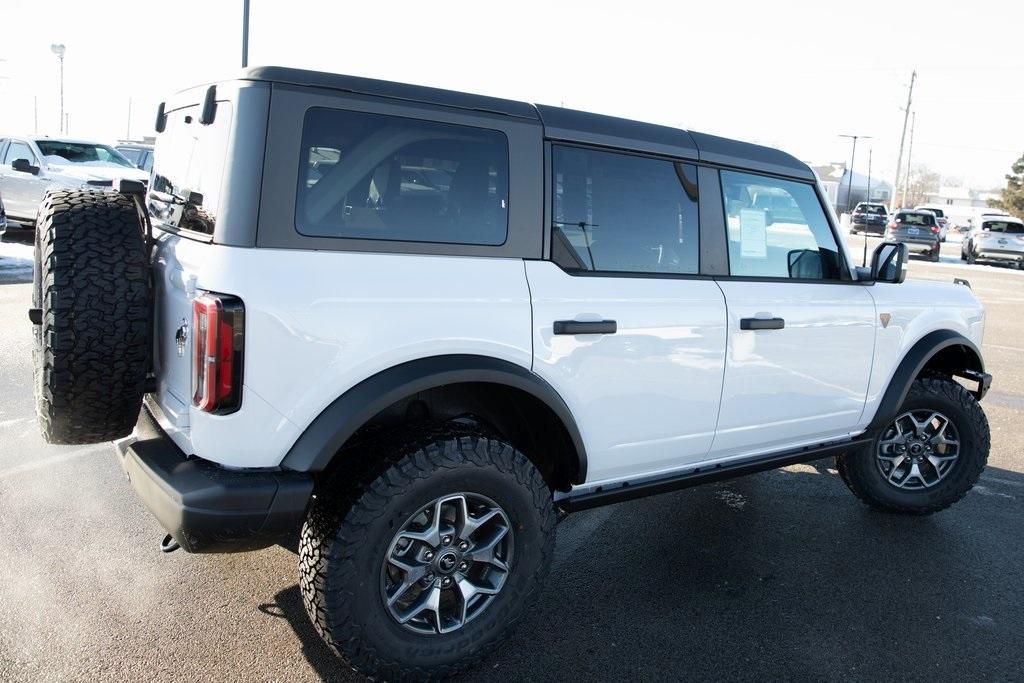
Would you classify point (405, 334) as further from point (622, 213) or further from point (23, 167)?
point (23, 167)

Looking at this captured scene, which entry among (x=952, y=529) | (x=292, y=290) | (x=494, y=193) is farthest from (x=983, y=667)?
(x=292, y=290)

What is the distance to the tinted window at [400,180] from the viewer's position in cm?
261

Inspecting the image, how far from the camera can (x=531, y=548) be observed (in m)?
2.97

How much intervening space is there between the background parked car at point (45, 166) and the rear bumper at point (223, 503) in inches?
510

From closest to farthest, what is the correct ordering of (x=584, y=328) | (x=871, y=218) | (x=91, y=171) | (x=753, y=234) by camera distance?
(x=584, y=328), (x=753, y=234), (x=91, y=171), (x=871, y=218)

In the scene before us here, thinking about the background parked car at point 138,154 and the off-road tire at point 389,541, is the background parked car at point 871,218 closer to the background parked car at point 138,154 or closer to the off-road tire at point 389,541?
the background parked car at point 138,154

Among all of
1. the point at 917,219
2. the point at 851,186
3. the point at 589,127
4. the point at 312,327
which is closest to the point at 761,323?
the point at 589,127

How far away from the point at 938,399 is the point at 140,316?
3.97 m

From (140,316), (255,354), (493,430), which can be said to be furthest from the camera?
(493,430)

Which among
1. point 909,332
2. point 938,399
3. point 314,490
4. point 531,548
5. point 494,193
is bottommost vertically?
point 531,548

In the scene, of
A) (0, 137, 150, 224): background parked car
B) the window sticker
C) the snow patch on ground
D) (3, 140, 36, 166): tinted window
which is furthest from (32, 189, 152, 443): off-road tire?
(3, 140, 36, 166): tinted window

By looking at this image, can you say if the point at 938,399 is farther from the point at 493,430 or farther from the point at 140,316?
the point at 140,316

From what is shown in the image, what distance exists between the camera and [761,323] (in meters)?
3.57

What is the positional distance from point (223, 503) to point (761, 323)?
7.49 feet
